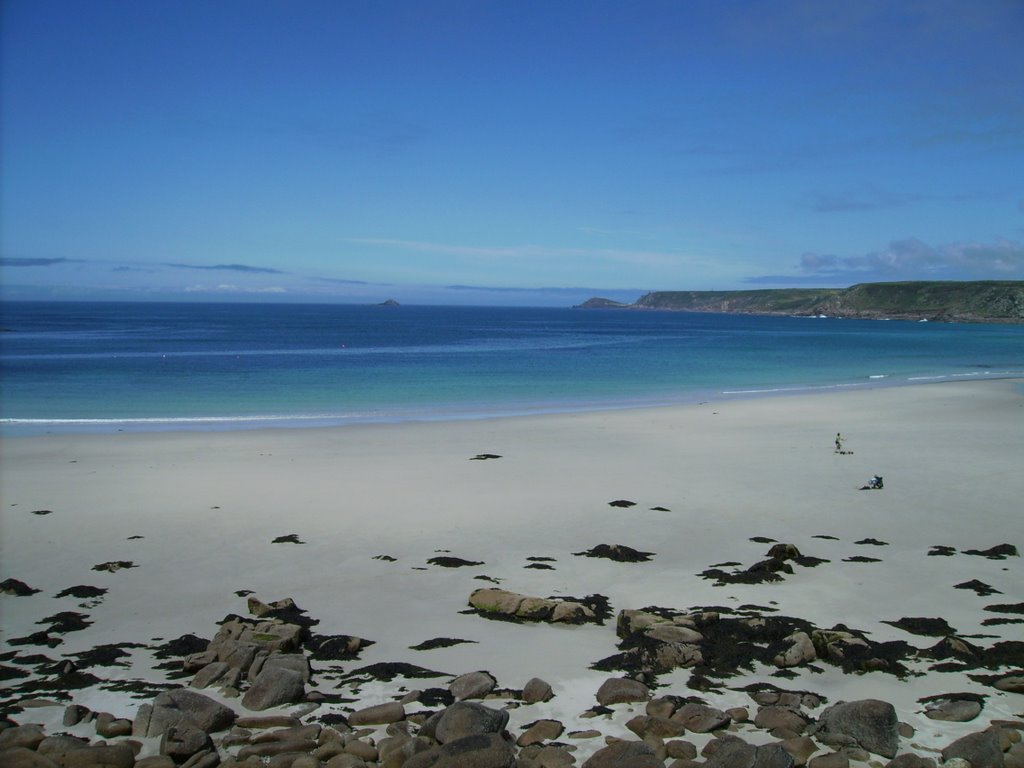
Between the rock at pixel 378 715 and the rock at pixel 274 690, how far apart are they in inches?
24.9

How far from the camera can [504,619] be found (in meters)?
9.26

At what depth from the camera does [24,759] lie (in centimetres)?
582

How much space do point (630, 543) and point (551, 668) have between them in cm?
466

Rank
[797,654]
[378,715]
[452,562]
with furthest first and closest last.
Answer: [452,562], [797,654], [378,715]

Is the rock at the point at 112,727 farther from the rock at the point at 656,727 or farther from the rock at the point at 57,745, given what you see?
the rock at the point at 656,727

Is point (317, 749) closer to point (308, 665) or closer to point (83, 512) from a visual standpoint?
point (308, 665)

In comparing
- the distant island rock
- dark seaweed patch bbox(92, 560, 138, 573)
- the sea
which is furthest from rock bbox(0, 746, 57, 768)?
the distant island rock

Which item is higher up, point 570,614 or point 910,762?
point 910,762

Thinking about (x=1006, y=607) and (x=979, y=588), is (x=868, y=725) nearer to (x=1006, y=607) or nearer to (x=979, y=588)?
(x=1006, y=607)

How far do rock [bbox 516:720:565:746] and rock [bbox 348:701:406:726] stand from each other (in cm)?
108

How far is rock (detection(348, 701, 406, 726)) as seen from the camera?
6.73m

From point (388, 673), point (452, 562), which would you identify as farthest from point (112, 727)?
point (452, 562)

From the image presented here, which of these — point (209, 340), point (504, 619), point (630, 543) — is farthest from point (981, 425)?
point (209, 340)

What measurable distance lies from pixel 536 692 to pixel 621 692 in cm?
76
